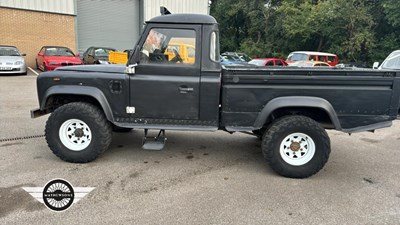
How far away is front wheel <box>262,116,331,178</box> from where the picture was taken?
159 inches

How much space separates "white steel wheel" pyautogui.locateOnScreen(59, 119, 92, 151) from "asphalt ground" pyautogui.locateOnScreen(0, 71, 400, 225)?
288 mm

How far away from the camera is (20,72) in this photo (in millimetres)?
14227

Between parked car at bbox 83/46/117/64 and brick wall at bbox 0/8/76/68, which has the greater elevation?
brick wall at bbox 0/8/76/68

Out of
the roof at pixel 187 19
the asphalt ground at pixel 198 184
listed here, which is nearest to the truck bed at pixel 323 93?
the roof at pixel 187 19

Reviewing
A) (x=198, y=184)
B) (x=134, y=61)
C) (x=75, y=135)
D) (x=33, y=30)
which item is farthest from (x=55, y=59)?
(x=198, y=184)

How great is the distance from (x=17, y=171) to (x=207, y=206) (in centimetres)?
267

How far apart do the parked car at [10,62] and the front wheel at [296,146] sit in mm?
13722

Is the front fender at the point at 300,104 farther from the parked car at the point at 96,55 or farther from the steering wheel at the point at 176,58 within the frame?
the parked car at the point at 96,55

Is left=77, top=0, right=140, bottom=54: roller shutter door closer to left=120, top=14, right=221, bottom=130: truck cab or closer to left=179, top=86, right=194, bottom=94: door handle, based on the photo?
left=120, top=14, right=221, bottom=130: truck cab

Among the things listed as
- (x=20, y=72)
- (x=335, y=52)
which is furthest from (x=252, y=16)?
(x=20, y=72)

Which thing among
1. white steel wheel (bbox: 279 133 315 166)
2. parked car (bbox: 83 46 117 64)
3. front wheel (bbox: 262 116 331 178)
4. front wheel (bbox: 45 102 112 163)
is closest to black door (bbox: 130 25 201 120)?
front wheel (bbox: 45 102 112 163)

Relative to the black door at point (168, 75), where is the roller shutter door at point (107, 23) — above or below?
above

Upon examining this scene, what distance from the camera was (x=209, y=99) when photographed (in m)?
4.13

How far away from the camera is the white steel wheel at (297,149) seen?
162 inches
